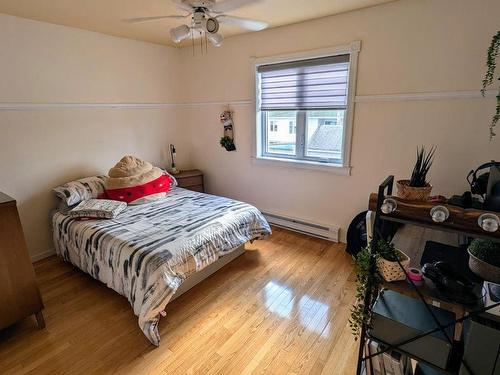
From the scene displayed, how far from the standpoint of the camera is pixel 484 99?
6.70 ft

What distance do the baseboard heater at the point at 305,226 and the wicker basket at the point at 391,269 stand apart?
1.92 m

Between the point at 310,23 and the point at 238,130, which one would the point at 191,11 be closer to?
the point at 310,23

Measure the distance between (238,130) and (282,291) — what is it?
209cm

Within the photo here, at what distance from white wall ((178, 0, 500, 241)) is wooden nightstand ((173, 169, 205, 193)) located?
80cm

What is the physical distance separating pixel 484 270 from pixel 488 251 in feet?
0.25

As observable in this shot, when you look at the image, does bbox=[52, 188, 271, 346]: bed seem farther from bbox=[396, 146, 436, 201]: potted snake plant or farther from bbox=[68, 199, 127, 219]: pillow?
bbox=[396, 146, 436, 201]: potted snake plant

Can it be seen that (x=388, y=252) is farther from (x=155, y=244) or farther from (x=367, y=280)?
(x=155, y=244)

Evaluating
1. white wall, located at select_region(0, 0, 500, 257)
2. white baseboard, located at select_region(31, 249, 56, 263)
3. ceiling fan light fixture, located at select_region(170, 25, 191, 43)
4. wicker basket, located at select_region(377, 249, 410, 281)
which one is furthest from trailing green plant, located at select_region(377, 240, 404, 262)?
white baseboard, located at select_region(31, 249, 56, 263)

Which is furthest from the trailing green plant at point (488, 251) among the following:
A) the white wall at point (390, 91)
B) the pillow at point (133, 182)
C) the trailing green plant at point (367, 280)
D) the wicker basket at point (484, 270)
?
the pillow at point (133, 182)

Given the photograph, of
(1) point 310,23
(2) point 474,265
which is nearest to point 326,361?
(2) point 474,265

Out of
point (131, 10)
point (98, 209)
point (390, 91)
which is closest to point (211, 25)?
point (131, 10)

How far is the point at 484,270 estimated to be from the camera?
1013mm

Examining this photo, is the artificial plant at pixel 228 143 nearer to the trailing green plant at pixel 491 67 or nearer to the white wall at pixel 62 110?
the white wall at pixel 62 110

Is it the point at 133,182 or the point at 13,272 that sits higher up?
the point at 133,182
